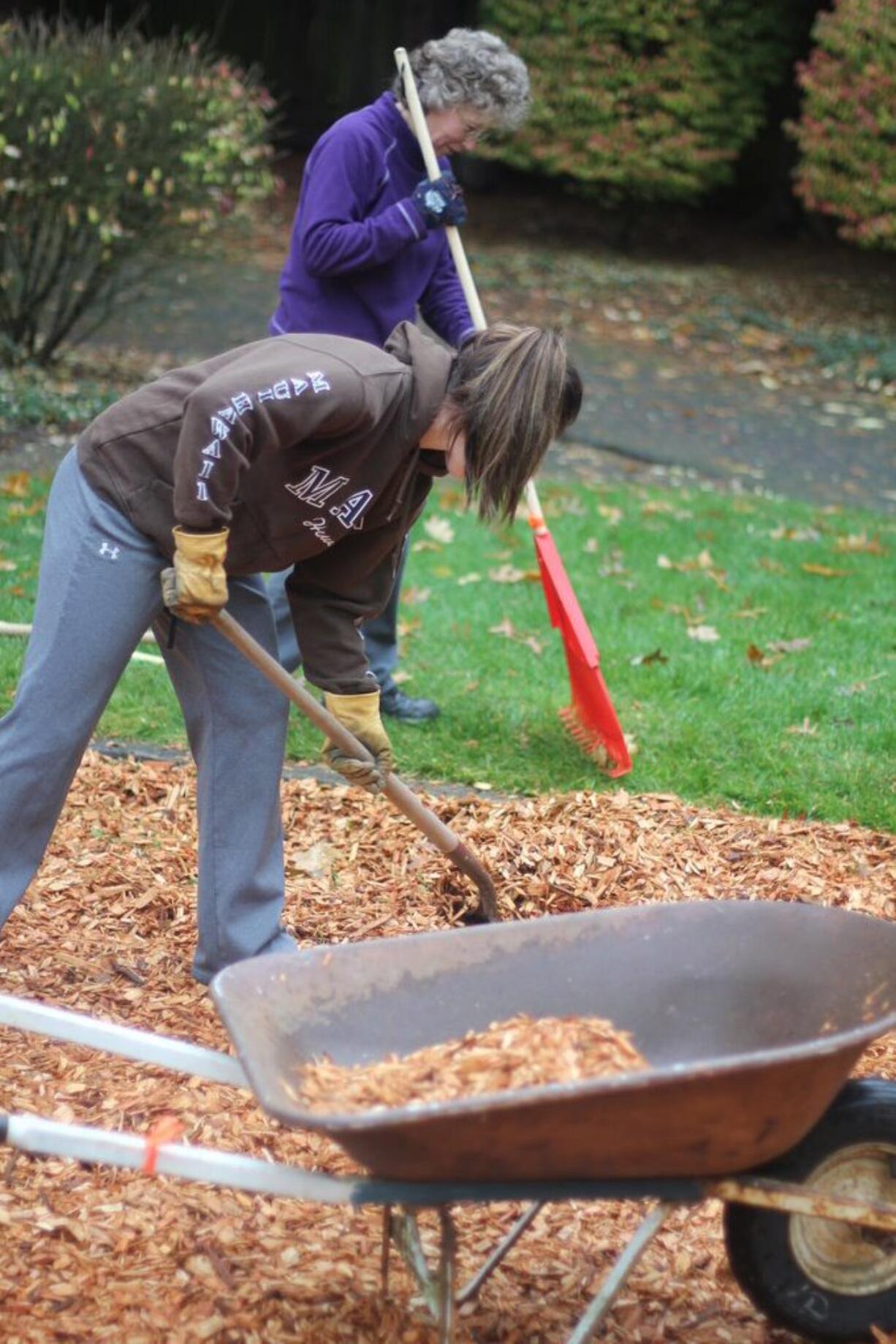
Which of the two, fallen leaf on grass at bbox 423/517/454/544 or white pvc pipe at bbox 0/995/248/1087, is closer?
white pvc pipe at bbox 0/995/248/1087

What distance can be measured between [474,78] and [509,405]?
6.96 feet

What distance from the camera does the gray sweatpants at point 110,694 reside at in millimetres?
3391

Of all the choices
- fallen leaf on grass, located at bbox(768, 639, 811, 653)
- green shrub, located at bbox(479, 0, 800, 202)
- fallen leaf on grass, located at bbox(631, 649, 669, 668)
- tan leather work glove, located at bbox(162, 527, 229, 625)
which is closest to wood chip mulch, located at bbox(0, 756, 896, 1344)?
tan leather work glove, located at bbox(162, 527, 229, 625)

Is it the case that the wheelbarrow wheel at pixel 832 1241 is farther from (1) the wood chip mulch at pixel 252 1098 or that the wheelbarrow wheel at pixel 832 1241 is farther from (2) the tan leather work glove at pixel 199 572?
(2) the tan leather work glove at pixel 199 572

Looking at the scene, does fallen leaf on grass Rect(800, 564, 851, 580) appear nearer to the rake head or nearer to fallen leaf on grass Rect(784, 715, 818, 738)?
fallen leaf on grass Rect(784, 715, 818, 738)

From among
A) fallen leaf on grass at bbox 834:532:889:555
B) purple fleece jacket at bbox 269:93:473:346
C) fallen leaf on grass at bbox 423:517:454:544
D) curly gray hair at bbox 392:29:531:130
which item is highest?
curly gray hair at bbox 392:29:531:130

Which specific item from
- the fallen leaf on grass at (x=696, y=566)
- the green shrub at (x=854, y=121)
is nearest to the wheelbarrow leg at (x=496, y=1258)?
the fallen leaf on grass at (x=696, y=566)

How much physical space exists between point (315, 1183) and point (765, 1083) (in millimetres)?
685

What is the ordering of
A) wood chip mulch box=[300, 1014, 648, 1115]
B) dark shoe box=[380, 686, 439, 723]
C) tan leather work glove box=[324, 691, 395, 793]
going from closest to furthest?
wood chip mulch box=[300, 1014, 648, 1115] → tan leather work glove box=[324, 691, 395, 793] → dark shoe box=[380, 686, 439, 723]

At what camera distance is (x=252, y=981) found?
2.81 metres

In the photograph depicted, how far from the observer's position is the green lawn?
5.32m

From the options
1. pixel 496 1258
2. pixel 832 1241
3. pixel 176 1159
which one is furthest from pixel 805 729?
pixel 176 1159

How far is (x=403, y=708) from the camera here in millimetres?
5598

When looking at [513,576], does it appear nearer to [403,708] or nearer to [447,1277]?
[403,708]
